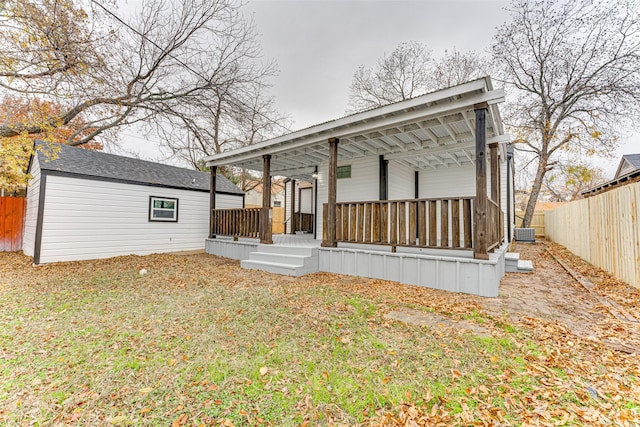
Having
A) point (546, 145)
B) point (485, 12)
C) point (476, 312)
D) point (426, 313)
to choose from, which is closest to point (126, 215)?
point (426, 313)

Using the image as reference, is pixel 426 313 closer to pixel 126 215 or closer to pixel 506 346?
pixel 506 346

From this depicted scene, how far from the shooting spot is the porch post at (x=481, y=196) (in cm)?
436

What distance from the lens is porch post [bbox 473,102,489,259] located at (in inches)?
172

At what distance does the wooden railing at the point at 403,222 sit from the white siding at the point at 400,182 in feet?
8.92

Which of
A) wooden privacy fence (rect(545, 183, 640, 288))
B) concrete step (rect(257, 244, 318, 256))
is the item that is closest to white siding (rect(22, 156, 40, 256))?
concrete step (rect(257, 244, 318, 256))

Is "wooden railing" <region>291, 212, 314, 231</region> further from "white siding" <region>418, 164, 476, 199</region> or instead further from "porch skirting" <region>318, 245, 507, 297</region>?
"porch skirting" <region>318, 245, 507, 297</region>

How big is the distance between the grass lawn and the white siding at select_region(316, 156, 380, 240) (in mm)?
4806

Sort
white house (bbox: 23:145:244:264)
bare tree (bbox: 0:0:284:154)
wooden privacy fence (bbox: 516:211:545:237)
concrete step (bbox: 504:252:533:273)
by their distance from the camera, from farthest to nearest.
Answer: wooden privacy fence (bbox: 516:211:545:237) → white house (bbox: 23:145:244:264) → concrete step (bbox: 504:252:533:273) → bare tree (bbox: 0:0:284:154)

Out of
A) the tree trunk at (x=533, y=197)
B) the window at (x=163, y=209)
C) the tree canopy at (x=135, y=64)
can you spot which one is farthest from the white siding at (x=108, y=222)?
the tree trunk at (x=533, y=197)

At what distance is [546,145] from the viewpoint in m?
15.3

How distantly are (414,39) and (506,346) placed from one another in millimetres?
19978

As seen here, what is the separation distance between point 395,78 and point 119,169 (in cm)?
1749

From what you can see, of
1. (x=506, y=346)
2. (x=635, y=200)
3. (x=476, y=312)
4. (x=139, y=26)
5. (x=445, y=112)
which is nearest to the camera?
(x=506, y=346)

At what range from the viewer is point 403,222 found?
542 centimetres
